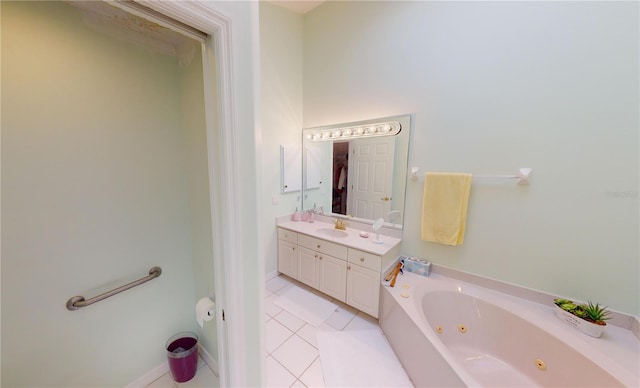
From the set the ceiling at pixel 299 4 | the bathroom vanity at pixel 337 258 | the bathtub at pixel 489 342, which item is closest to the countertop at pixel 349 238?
the bathroom vanity at pixel 337 258

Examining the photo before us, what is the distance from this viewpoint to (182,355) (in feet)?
4.57

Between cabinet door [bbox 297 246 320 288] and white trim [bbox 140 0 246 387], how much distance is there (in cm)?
144

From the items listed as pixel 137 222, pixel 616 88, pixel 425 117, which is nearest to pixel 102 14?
pixel 137 222

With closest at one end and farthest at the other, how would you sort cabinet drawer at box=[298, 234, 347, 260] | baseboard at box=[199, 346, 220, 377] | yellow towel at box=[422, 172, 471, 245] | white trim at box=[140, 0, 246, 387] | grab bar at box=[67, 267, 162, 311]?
white trim at box=[140, 0, 246, 387]
grab bar at box=[67, 267, 162, 311]
baseboard at box=[199, 346, 220, 377]
yellow towel at box=[422, 172, 471, 245]
cabinet drawer at box=[298, 234, 347, 260]

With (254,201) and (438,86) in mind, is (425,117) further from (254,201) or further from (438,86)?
(254,201)

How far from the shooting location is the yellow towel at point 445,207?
6.01ft

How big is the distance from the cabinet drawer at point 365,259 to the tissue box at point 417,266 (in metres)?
0.37

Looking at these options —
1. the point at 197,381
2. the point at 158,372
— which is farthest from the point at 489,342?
the point at 158,372

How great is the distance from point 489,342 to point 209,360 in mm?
2111

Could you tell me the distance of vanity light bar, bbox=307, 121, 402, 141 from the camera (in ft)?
7.21

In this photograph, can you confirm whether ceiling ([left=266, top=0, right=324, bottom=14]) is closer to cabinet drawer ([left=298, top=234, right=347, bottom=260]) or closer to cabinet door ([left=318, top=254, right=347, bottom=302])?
cabinet drawer ([left=298, top=234, right=347, bottom=260])

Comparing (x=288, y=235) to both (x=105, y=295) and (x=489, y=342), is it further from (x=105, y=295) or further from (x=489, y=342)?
(x=489, y=342)

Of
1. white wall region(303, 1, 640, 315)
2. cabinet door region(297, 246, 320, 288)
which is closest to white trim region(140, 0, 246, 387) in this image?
cabinet door region(297, 246, 320, 288)

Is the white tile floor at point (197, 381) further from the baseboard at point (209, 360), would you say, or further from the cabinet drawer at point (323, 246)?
the cabinet drawer at point (323, 246)
